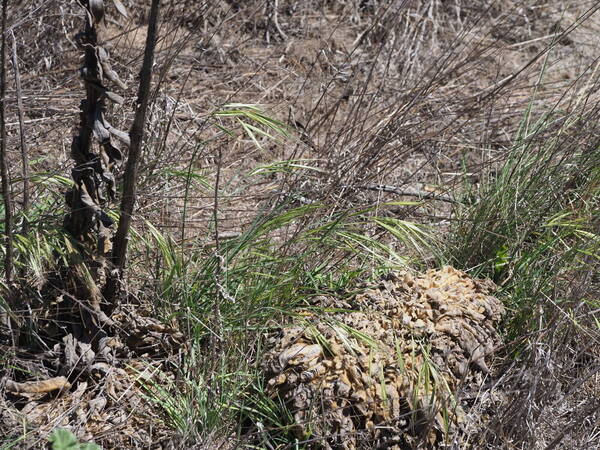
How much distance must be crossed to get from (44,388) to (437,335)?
4.34 feet

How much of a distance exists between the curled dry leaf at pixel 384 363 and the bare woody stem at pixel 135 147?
616mm

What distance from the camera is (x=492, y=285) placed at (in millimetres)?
3105

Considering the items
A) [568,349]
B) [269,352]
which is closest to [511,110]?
[568,349]

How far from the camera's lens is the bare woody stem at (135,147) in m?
2.27

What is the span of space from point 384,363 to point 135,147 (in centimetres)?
106

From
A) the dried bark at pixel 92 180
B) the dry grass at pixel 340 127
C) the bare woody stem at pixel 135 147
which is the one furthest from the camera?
the dry grass at pixel 340 127

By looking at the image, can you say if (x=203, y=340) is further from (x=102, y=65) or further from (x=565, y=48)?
(x=565, y=48)

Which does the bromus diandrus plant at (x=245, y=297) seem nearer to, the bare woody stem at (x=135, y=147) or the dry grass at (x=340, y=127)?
the dry grass at (x=340, y=127)

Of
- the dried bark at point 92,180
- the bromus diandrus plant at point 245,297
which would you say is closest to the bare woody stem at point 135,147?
the dried bark at point 92,180

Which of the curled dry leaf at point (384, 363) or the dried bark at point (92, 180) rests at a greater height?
the dried bark at point (92, 180)

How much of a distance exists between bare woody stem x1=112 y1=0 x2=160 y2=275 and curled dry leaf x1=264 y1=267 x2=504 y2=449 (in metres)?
0.62

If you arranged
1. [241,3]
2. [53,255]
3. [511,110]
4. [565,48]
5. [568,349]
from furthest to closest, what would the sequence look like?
[565,48]
[241,3]
[511,110]
[568,349]
[53,255]

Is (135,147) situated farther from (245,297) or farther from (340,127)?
(340,127)

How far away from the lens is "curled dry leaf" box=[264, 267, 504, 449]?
97.1 inches
